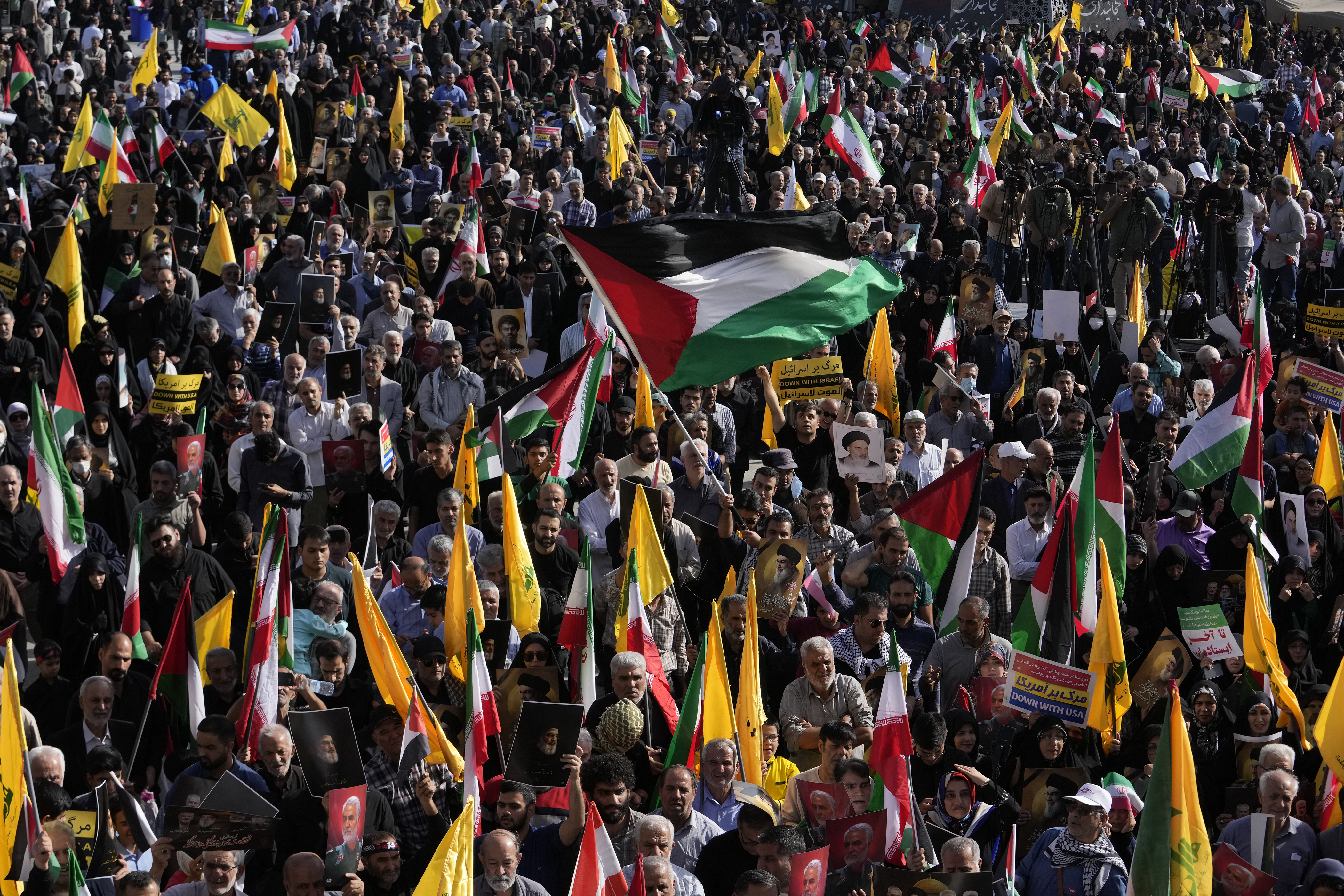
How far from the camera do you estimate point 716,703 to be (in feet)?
27.3

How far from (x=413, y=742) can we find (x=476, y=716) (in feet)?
1.01

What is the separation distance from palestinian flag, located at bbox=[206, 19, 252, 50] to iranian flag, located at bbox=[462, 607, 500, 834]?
18.6 meters

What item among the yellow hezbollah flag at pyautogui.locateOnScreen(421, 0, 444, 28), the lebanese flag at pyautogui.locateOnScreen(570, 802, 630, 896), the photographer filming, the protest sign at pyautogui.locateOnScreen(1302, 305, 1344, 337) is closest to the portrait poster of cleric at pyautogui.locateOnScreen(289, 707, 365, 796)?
the lebanese flag at pyautogui.locateOnScreen(570, 802, 630, 896)

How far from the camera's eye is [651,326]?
33.5 ft

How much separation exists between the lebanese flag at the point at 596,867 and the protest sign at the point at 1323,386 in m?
7.52

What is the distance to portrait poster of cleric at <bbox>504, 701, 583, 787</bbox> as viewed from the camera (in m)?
7.49

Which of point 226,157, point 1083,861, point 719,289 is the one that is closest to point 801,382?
point 719,289

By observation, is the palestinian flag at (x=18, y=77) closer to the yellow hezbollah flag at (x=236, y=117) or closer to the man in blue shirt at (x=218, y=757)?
the yellow hezbollah flag at (x=236, y=117)

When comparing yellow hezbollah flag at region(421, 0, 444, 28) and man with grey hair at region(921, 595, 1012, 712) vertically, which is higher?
yellow hezbollah flag at region(421, 0, 444, 28)

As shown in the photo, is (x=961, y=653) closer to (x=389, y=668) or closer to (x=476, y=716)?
(x=476, y=716)

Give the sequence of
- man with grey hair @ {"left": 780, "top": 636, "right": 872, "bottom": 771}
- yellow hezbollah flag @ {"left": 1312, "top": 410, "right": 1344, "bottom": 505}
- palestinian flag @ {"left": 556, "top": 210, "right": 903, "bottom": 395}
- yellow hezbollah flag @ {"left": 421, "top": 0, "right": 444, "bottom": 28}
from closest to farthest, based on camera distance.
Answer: man with grey hair @ {"left": 780, "top": 636, "right": 872, "bottom": 771} < palestinian flag @ {"left": 556, "top": 210, "right": 903, "bottom": 395} < yellow hezbollah flag @ {"left": 1312, "top": 410, "right": 1344, "bottom": 505} < yellow hezbollah flag @ {"left": 421, "top": 0, "right": 444, "bottom": 28}

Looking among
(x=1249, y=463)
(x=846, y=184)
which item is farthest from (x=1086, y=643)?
(x=846, y=184)

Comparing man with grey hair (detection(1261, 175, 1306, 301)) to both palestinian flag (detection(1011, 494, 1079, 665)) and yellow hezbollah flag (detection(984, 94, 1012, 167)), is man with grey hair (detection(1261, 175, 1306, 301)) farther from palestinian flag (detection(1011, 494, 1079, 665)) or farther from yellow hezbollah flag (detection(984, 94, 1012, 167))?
palestinian flag (detection(1011, 494, 1079, 665))

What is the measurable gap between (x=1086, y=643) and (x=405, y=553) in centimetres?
367
